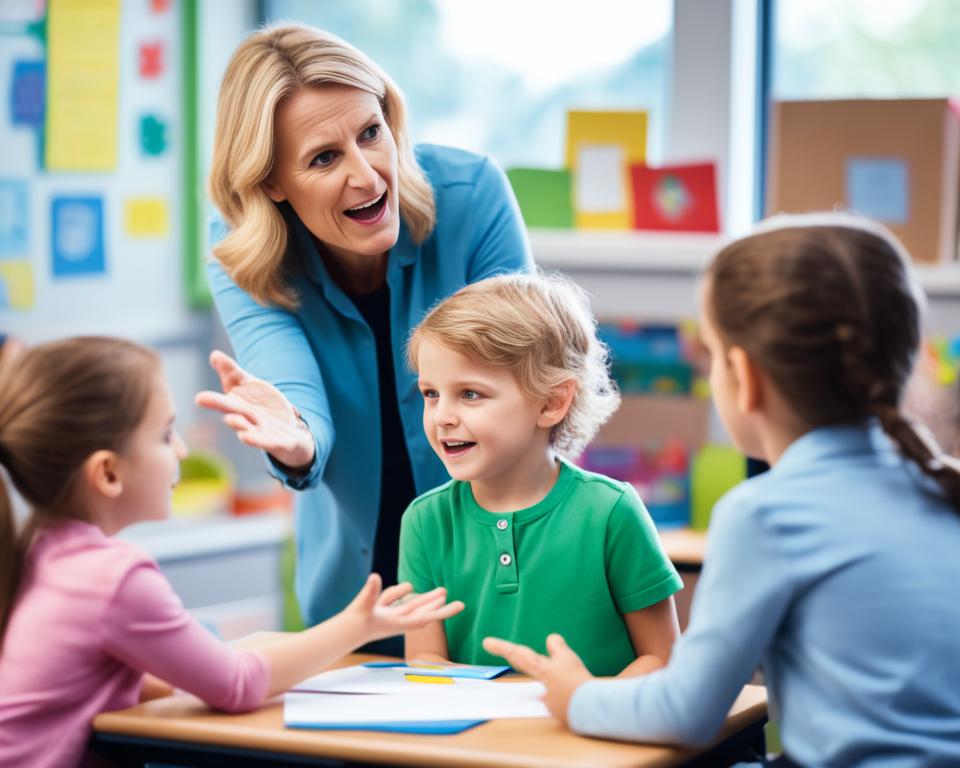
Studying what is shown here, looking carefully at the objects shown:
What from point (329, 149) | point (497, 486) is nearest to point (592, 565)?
point (497, 486)

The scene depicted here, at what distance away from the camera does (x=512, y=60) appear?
4.60 metres

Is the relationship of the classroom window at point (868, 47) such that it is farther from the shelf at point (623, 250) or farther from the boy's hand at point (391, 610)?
the boy's hand at point (391, 610)

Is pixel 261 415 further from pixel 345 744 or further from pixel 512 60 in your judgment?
pixel 512 60

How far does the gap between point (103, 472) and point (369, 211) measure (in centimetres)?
65

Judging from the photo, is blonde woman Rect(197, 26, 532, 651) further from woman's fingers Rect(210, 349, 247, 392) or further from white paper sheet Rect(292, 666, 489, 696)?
white paper sheet Rect(292, 666, 489, 696)

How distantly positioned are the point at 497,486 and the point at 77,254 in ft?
8.49

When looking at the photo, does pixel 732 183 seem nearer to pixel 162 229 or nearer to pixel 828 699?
pixel 162 229

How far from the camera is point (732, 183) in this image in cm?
422

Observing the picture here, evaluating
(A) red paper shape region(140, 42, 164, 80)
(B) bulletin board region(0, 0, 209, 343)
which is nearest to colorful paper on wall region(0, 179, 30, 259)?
(B) bulletin board region(0, 0, 209, 343)

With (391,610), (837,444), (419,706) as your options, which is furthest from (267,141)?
(837,444)

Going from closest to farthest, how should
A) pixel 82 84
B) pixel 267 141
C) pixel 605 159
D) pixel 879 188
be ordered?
pixel 267 141
pixel 879 188
pixel 605 159
pixel 82 84

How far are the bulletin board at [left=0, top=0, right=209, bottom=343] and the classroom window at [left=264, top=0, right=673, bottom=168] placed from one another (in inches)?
25.6

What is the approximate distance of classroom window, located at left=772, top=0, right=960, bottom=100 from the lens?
4004 mm

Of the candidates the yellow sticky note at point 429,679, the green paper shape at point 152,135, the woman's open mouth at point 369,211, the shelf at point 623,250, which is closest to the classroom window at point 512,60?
the shelf at point 623,250
